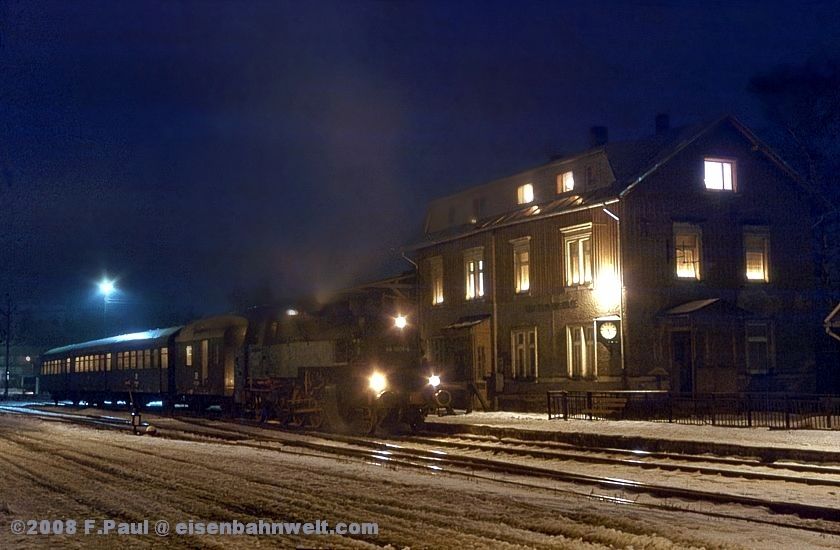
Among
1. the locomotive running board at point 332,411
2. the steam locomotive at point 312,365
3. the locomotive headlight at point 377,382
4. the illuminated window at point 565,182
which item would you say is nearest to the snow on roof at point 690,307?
the illuminated window at point 565,182

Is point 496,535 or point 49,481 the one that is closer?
point 496,535

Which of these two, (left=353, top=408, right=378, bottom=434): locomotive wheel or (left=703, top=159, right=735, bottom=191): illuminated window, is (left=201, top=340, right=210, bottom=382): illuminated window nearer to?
(left=353, top=408, right=378, bottom=434): locomotive wheel

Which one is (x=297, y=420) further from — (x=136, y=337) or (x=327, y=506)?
(x=136, y=337)

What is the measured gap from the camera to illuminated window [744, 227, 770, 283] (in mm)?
32031

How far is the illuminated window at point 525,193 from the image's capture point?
35.7 m

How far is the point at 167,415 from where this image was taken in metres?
37.5

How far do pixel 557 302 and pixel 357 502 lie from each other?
67.9 ft

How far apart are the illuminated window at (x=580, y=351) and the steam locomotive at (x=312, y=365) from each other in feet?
18.7

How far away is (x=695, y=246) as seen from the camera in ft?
103

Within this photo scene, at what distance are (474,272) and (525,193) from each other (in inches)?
152

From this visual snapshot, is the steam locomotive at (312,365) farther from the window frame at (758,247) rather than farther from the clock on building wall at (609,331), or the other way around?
the window frame at (758,247)

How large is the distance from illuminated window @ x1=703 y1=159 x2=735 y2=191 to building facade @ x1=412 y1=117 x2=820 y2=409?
0.04 meters

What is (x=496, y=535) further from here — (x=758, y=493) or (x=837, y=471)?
(x=837, y=471)

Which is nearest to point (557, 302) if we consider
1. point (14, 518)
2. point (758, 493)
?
point (758, 493)
